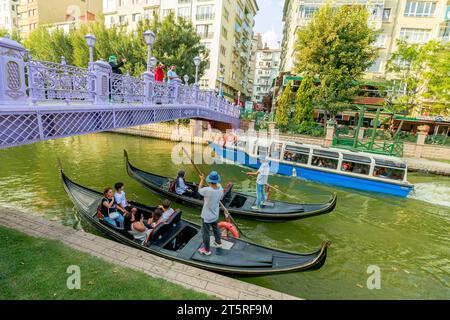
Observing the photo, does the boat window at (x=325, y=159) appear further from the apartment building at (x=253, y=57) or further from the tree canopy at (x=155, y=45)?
the apartment building at (x=253, y=57)

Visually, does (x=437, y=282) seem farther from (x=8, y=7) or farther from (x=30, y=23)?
(x=8, y=7)

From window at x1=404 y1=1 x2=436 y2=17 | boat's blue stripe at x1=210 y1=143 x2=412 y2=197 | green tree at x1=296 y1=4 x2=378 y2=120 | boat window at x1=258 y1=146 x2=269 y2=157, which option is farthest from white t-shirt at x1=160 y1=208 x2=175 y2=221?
window at x1=404 y1=1 x2=436 y2=17

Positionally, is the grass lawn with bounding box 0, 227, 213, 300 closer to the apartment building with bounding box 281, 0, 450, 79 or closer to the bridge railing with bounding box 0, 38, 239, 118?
the bridge railing with bounding box 0, 38, 239, 118

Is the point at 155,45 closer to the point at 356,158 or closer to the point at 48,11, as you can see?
the point at 356,158

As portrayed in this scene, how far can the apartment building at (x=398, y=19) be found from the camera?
28.3 m

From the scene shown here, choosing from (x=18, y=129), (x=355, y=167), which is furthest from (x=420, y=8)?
(x=18, y=129)

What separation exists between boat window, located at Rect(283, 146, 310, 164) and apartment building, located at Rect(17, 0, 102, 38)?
48583 mm

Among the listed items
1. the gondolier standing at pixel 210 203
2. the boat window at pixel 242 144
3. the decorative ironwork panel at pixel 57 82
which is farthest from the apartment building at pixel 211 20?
the gondolier standing at pixel 210 203

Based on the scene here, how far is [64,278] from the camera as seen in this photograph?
14.7ft

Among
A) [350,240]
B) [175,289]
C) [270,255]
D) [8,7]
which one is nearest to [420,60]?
[350,240]

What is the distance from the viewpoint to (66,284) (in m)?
4.34

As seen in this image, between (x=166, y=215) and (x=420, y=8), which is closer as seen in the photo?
(x=166, y=215)

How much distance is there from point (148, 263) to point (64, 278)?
1.48 m

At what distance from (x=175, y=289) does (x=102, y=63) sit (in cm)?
677
